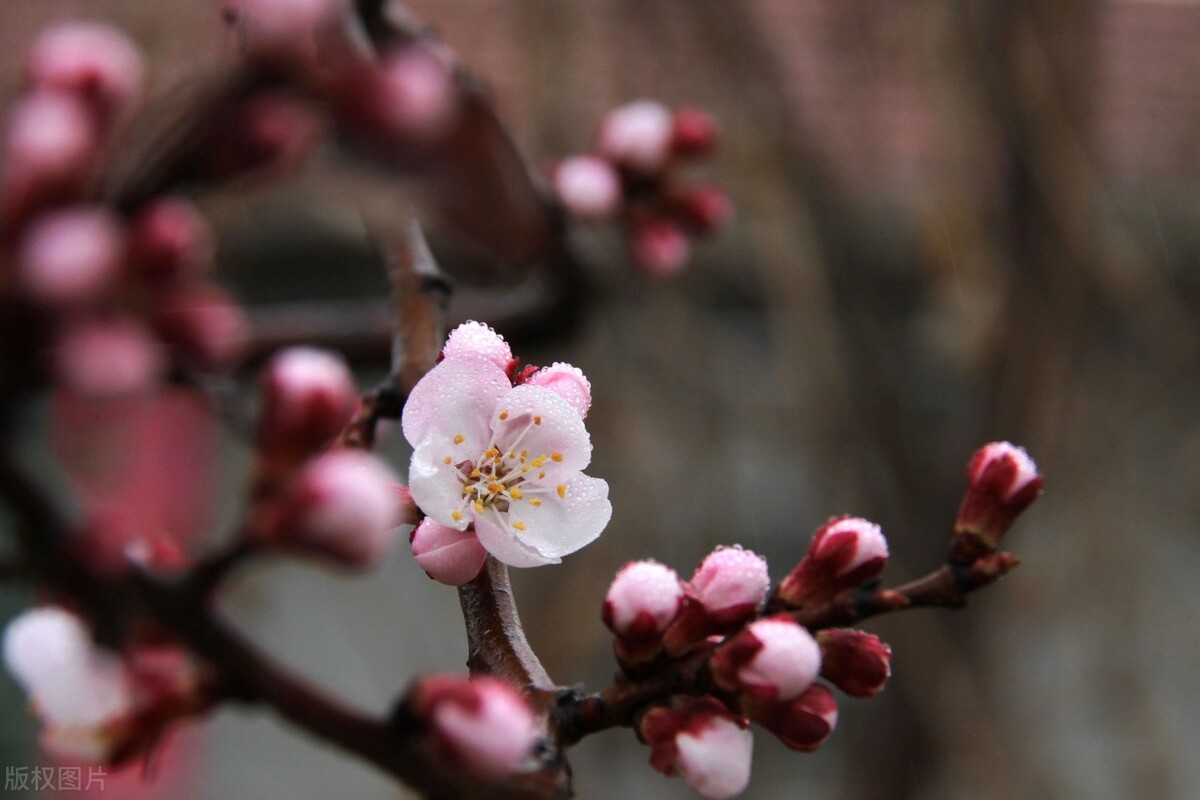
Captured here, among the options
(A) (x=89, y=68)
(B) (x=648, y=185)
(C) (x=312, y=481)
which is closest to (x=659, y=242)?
(B) (x=648, y=185)

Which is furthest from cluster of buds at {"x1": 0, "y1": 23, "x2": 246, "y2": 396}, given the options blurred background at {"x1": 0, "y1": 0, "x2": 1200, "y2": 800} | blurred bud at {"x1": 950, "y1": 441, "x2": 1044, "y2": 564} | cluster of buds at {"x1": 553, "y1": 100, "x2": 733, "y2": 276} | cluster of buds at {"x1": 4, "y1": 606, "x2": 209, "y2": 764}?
cluster of buds at {"x1": 553, "y1": 100, "x2": 733, "y2": 276}

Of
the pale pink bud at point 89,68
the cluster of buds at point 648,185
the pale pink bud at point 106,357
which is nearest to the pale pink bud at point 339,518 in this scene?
the pale pink bud at point 106,357

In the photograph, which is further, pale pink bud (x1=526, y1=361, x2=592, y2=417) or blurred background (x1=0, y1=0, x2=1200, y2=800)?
blurred background (x1=0, y1=0, x2=1200, y2=800)

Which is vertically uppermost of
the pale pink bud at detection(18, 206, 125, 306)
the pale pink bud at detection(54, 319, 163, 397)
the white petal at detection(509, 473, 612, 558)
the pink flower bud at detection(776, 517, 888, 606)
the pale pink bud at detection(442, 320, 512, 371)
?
the pale pink bud at detection(18, 206, 125, 306)

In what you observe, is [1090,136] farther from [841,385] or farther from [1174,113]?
[1174,113]

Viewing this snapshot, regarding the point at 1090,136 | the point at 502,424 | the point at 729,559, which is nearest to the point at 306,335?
the point at 502,424

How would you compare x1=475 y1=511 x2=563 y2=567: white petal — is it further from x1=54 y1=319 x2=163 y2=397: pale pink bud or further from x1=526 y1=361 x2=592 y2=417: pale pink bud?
x1=54 y1=319 x2=163 y2=397: pale pink bud
